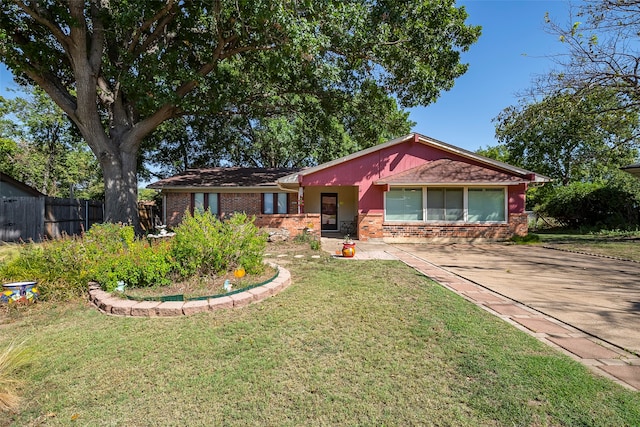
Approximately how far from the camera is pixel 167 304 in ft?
13.6

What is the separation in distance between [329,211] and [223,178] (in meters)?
6.33

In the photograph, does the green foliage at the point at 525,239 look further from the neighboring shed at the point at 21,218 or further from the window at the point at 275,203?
the neighboring shed at the point at 21,218

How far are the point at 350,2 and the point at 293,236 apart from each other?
7998mm

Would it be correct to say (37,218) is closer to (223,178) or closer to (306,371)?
(223,178)

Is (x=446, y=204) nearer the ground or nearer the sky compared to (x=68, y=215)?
nearer the sky

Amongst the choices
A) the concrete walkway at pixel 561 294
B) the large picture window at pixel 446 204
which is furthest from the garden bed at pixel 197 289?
the large picture window at pixel 446 204

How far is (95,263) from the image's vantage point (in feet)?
16.5

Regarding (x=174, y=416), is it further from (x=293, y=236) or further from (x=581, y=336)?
(x=293, y=236)

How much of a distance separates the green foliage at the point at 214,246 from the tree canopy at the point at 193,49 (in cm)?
541

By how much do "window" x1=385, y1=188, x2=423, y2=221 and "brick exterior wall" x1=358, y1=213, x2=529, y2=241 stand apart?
1.16 ft

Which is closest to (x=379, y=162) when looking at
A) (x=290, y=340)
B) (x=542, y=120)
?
(x=542, y=120)

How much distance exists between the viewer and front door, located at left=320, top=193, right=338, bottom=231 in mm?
16297

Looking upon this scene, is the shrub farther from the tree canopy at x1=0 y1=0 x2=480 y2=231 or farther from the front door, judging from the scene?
the front door

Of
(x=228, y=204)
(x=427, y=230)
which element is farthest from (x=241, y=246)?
(x=228, y=204)
